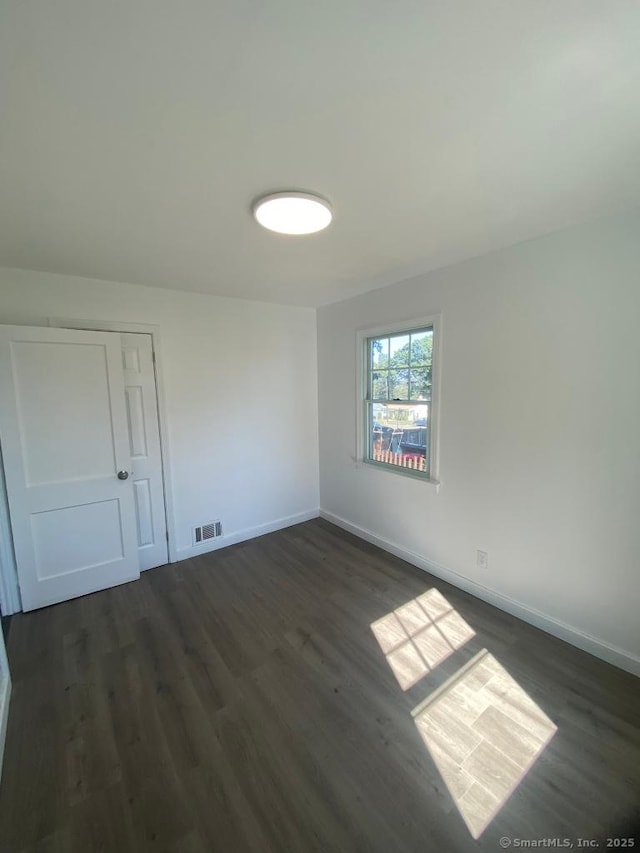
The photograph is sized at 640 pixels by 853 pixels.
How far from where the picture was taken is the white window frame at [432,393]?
Answer: 8.97 feet

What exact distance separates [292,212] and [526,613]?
2882 mm

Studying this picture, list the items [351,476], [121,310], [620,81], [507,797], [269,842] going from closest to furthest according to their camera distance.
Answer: [620,81] < [269,842] < [507,797] < [121,310] < [351,476]

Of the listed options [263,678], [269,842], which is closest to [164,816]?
[269,842]

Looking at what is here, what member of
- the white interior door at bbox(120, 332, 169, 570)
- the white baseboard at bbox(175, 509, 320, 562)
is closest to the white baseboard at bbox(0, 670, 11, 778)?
the white interior door at bbox(120, 332, 169, 570)

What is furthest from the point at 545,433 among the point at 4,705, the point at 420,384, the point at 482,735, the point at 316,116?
the point at 4,705

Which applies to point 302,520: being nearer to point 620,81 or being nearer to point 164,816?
point 164,816

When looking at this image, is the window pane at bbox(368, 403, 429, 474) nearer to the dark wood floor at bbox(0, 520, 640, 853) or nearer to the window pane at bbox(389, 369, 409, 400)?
the window pane at bbox(389, 369, 409, 400)

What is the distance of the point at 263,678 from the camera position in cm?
194

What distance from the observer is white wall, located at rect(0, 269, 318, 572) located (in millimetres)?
2717

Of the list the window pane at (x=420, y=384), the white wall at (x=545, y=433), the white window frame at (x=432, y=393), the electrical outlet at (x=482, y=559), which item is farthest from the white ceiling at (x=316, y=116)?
the electrical outlet at (x=482, y=559)

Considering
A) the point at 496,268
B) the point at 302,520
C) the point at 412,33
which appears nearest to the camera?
the point at 412,33

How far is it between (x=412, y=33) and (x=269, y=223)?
3.26 ft

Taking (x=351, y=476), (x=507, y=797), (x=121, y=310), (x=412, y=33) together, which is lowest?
(x=507, y=797)

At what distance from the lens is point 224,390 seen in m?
3.40
